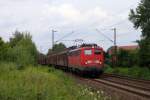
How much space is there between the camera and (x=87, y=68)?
43031 millimetres

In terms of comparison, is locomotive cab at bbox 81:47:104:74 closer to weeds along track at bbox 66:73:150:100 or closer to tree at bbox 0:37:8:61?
tree at bbox 0:37:8:61

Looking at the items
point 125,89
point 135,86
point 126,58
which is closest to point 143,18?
point 126,58

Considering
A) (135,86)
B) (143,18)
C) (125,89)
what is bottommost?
(125,89)

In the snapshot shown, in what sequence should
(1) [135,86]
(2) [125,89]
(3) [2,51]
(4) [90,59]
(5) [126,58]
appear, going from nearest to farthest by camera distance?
(2) [125,89], (1) [135,86], (3) [2,51], (4) [90,59], (5) [126,58]

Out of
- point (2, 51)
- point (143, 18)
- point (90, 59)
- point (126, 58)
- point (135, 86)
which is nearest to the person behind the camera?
point (135, 86)

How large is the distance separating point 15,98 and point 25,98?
0.99 ft

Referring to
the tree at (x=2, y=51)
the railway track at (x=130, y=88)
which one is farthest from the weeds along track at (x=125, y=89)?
the tree at (x=2, y=51)

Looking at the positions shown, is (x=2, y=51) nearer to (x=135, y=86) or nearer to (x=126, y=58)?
(x=135, y=86)

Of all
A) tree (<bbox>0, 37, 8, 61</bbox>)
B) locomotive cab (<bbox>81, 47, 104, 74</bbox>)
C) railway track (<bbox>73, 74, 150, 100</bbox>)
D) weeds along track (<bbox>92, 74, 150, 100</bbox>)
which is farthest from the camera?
locomotive cab (<bbox>81, 47, 104, 74</bbox>)

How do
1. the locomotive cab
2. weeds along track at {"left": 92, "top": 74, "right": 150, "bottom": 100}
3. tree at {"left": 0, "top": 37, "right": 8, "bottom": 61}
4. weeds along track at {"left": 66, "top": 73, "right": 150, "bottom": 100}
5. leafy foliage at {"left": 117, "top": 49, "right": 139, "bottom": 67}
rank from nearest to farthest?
weeds along track at {"left": 66, "top": 73, "right": 150, "bottom": 100} → weeds along track at {"left": 92, "top": 74, "right": 150, "bottom": 100} → tree at {"left": 0, "top": 37, "right": 8, "bottom": 61} → the locomotive cab → leafy foliage at {"left": 117, "top": 49, "right": 139, "bottom": 67}

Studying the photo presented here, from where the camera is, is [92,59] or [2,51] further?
[92,59]

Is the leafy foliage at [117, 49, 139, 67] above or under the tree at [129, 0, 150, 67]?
under

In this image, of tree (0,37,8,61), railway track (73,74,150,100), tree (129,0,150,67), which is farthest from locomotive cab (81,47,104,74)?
tree (129,0,150,67)

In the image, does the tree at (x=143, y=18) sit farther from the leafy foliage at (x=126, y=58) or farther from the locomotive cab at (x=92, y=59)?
the locomotive cab at (x=92, y=59)
